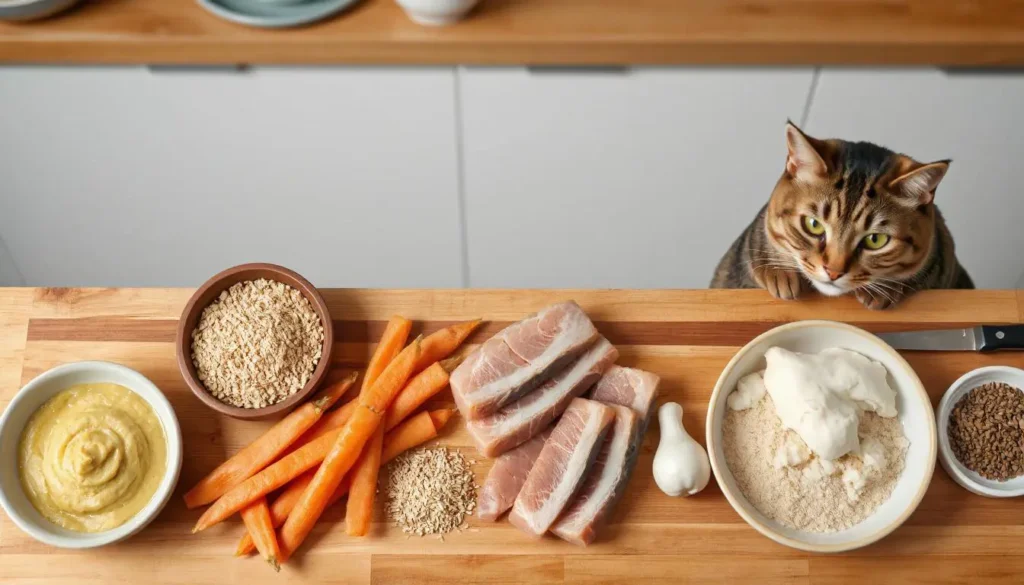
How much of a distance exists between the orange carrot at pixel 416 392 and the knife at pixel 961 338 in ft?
2.35

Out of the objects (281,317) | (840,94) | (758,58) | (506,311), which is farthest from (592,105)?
(281,317)

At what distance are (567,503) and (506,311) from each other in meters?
0.34

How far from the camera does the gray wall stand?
196 cm

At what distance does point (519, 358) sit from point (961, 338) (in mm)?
720

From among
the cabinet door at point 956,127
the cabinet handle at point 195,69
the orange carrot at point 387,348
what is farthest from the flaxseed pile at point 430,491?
the cabinet door at point 956,127

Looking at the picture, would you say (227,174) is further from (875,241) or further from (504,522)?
(875,241)

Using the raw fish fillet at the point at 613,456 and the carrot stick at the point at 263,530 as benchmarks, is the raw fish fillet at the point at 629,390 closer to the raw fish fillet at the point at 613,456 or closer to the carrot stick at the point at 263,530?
the raw fish fillet at the point at 613,456

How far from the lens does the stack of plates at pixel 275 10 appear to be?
1723 millimetres

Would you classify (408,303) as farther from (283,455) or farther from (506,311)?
(283,455)

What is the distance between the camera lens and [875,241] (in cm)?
137

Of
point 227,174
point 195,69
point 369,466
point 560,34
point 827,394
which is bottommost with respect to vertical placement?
point 227,174

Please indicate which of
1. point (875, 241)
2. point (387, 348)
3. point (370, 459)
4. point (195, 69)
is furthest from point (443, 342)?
point (195, 69)

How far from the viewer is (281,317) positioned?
4.41 ft

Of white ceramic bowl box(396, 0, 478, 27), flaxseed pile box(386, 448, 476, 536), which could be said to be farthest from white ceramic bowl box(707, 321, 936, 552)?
white ceramic bowl box(396, 0, 478, 27)
